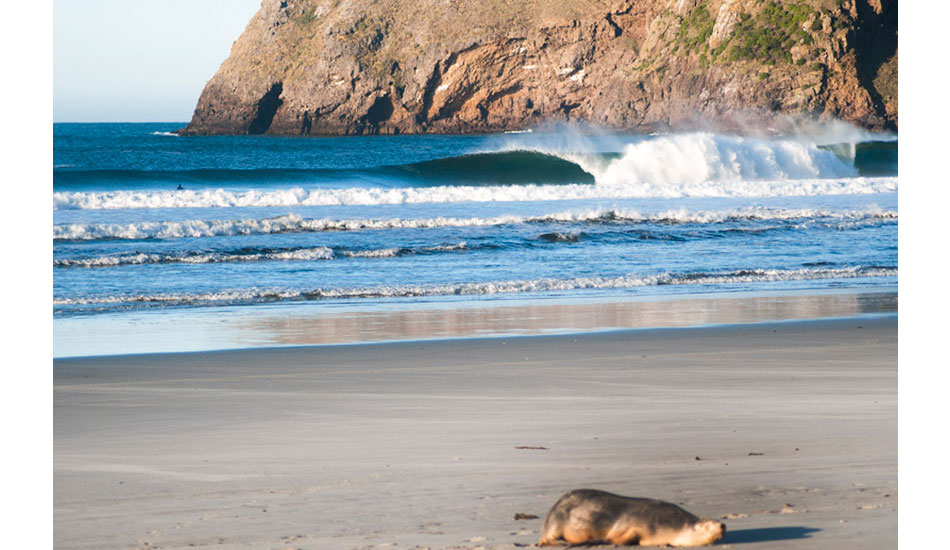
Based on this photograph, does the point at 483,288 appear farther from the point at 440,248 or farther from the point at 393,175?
the point at 393,175

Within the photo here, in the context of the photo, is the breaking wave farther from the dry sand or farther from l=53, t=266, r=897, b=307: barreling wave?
the dry sand

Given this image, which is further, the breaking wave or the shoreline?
the breaking wave

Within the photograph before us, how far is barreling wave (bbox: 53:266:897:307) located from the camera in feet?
30.6

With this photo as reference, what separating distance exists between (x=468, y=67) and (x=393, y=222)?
64.8m

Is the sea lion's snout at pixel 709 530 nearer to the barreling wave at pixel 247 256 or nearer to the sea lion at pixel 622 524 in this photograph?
the sea lion at pixel 622 524

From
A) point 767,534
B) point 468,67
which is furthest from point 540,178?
point 468,67

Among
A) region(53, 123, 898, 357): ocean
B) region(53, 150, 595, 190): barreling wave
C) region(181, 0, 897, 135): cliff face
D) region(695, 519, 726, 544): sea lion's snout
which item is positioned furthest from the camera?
region(181, 0, 897, 135): cliff face

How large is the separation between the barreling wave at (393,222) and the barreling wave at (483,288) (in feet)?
16.3

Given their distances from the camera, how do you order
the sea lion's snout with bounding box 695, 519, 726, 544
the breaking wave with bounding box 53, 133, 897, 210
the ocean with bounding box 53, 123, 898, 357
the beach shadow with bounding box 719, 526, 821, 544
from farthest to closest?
the breaking wave with bounding box 53, 133, 897, 210 < the ocean with bounding box 53, 123, 898, 357 < the beach shadow with bounding box 719, 526, 821, 544 < the sea lion's snout with bounding box 695, 519, 726, 544

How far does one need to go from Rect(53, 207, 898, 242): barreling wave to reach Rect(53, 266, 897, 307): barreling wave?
4968mm

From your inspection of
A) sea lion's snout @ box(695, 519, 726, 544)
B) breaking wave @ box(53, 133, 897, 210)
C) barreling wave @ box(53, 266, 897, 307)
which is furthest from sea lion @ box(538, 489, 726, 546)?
breaking wave @ box(53, 133, 897, 210)

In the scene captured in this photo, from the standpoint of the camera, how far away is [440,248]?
1281 centimetres

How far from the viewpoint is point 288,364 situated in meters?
6.07

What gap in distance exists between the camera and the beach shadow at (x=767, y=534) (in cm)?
281
